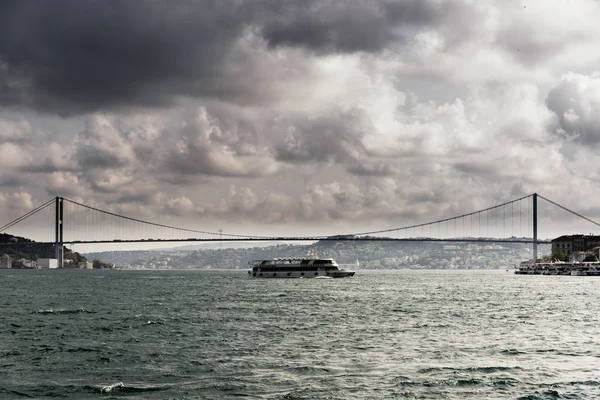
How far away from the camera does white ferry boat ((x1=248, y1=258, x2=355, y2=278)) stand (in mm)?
157375

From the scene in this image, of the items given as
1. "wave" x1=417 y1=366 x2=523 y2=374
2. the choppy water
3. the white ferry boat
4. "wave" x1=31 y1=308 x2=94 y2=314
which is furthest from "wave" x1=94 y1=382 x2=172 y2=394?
the white ferry boat

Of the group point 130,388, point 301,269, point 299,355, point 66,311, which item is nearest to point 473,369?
point 299,355

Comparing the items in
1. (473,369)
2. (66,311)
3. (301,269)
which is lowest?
(301,269)

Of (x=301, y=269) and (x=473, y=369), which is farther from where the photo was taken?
(x=301, y=269)

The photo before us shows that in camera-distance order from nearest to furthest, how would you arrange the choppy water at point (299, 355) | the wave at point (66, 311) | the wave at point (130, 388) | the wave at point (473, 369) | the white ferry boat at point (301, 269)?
the wave at point (130, 388) → the choppy water at point (299, 355) → the wave at point (473, 369) → the wave at point (66, 311) → the white ferry boat at point (301, 269)

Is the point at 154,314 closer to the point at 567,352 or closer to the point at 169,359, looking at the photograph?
the point at 169,359

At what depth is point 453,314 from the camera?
56406mm

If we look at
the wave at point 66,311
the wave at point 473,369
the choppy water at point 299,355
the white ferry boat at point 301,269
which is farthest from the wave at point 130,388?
the white ferry boat at point 301,269

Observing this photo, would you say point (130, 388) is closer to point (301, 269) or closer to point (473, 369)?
point (473, 369)

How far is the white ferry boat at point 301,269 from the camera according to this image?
157m

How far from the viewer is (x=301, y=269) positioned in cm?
15812

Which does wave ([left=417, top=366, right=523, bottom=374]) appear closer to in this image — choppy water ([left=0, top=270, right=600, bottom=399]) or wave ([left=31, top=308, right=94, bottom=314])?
choppy water ([left=0, top=270, right=600, bottom=399])

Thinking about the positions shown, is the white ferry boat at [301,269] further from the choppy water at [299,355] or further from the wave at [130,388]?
the wave at [130,388]

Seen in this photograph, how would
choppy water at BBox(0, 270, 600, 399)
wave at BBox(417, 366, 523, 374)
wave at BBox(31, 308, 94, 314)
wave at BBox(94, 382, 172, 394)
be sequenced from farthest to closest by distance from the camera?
wave at BBox(31, 308, 94, 314), wave at BBox(417, 366, 523, 374), choppy water at BBox(0, 270, 600, 399), wave at BBox(94, 382, 172, 394)
